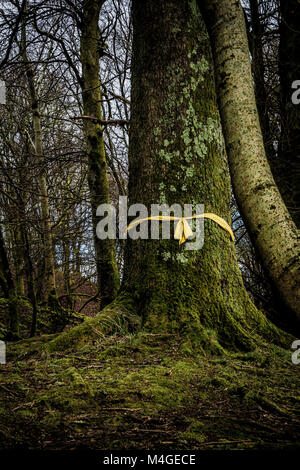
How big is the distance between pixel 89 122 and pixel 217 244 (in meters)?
4.44

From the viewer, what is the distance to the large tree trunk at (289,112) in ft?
15.4

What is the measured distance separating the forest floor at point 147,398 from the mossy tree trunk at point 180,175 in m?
0.26

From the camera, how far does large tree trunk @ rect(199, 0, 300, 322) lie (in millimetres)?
2123

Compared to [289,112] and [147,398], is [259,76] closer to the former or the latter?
[289,112]

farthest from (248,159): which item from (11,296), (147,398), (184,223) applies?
(11,296)

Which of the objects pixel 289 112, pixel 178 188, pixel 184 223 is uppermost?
pixel 289 112

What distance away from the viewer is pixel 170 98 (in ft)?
8.86

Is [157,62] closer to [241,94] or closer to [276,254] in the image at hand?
[241,94]

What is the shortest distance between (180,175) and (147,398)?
68.1 inches

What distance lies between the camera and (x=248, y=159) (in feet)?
7.70

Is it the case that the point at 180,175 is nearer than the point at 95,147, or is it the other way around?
the point at 180,175

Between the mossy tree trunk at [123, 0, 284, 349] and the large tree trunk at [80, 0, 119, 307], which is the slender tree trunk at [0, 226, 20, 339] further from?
the mossy tree trunk at [123, 0, 284, 349]

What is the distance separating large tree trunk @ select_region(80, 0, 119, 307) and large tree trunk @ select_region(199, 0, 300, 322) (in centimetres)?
375
